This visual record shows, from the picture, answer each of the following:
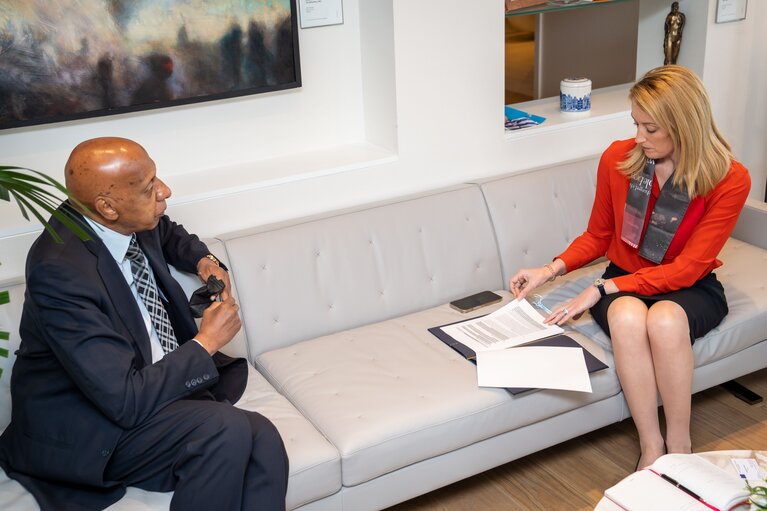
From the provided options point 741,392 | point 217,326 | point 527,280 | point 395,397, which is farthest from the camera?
point 741,392

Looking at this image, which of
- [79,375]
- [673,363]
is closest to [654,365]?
[673,363]

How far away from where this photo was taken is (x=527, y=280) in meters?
2.87

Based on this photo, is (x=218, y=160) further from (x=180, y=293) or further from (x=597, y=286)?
(x=597, y=286)

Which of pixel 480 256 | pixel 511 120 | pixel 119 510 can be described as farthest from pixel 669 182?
pixel 119 510

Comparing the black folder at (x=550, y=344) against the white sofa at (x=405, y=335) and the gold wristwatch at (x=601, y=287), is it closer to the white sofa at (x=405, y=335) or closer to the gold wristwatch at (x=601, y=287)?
the white sofa at (x=405, y=335)

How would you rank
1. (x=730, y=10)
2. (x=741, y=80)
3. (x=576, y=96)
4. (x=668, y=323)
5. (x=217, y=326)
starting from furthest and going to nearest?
(x=741, y=80)
(x=730, y=10)
(x=576, y=96)
(x=668, y=323)
(x=217, y=326)

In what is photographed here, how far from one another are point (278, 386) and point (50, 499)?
0.74 metres

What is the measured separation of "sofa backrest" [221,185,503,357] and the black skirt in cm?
50

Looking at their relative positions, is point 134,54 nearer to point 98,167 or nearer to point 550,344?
point 98,167

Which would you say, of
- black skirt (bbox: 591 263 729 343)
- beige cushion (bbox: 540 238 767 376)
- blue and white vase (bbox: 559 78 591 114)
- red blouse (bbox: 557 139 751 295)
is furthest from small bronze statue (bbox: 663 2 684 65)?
black skirt (bbox: 591 263 729 343)

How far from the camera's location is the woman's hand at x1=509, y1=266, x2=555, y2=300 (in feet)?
9.37

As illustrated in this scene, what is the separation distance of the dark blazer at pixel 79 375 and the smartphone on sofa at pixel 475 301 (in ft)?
3.50

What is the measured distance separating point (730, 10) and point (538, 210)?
53.4 inches

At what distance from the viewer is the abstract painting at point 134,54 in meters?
2.58
